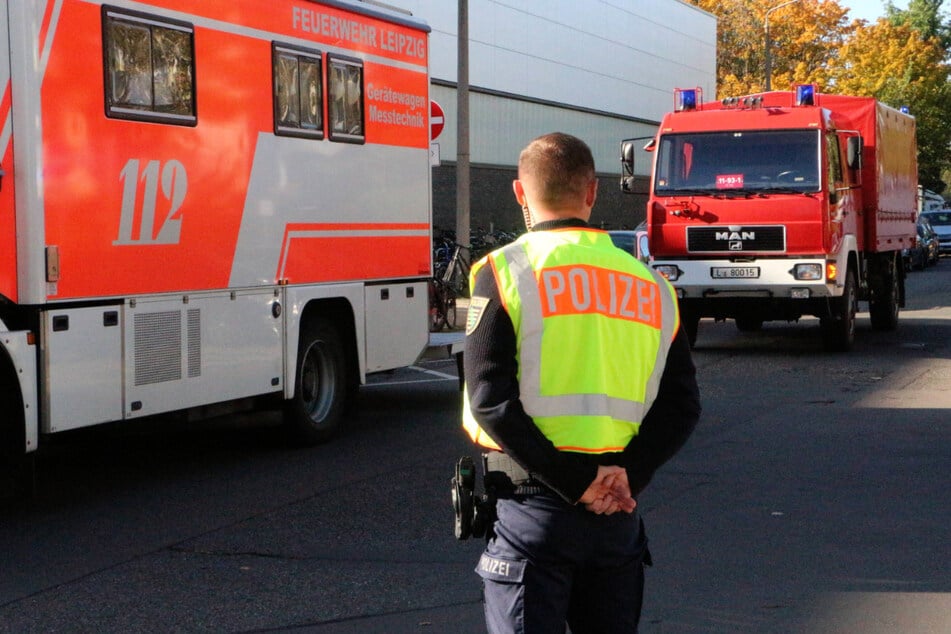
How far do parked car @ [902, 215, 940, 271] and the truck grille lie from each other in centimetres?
2502

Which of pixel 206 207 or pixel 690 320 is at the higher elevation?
pixel 206 207

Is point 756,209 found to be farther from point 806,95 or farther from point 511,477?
point 511,477

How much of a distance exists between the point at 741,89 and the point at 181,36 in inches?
2394

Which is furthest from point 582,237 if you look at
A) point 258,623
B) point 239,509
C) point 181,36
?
point 181,36

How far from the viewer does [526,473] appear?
11.3ft

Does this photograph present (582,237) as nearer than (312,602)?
Yes

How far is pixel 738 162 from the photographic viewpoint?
56.0 feet

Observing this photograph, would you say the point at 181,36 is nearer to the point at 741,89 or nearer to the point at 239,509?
the point at 239,509

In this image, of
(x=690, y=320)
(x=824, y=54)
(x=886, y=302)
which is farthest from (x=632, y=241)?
(x=824, y=54)

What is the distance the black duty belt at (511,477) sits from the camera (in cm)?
344

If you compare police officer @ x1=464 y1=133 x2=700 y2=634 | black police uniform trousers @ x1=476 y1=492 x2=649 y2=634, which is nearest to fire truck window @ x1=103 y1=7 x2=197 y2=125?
police officer @ x1=464 y1=133 x2=700 y2=634

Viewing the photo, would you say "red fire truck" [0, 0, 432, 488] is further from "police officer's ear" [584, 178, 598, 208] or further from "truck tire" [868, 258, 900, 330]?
"truck tire" [868, 258, 900, 330]

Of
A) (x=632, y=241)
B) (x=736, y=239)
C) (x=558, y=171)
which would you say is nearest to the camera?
(x=558, y=171)

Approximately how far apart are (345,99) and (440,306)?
245cm
